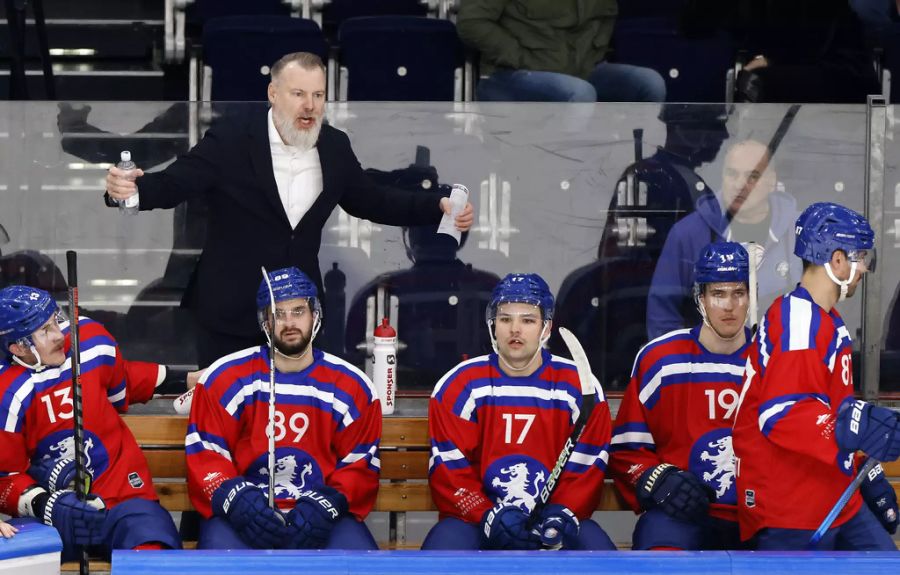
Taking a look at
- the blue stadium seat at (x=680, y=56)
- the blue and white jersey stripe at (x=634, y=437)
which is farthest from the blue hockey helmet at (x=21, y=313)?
the blue stadium seat at (x=680, y=56)

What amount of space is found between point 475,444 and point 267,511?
0.66 m

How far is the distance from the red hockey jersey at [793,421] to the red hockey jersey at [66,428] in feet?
5.64

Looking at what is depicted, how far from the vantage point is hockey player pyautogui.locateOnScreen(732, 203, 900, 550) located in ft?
13.5

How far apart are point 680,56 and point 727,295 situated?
75.9 inches

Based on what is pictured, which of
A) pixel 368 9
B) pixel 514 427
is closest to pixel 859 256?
pixel 514 427

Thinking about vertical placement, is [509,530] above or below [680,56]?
below

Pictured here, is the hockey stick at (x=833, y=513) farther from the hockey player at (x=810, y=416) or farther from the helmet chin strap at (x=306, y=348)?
the helmet chin strap at (x=306, y=348)

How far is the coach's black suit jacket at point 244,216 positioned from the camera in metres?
5.04

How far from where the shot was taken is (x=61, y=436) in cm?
475

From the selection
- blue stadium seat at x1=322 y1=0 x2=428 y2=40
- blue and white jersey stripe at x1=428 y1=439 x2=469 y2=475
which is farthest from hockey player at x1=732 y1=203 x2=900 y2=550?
blue stadium seat at x1=322 y1=0 x2=428 y2=40

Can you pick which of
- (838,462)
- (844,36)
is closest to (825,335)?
(838,462)

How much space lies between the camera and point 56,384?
475cm

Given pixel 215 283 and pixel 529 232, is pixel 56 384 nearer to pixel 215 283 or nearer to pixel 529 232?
pixel 215 283

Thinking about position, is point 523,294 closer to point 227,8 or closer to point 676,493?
point 676,493
